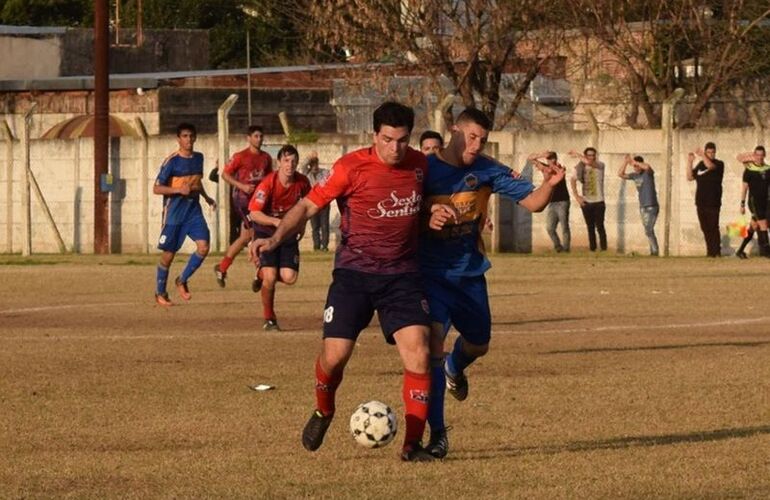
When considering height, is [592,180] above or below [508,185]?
above

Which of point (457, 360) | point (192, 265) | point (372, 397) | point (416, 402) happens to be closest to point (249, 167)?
point (192, 265)

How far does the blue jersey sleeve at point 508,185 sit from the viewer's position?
10.5 metres

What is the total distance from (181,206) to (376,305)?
1223 centimetres

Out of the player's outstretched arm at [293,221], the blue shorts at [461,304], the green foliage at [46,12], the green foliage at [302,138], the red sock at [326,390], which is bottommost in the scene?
the red sock at [326,390]

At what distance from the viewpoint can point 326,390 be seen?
9.96 m

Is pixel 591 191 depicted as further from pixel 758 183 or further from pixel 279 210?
pixel 279 210

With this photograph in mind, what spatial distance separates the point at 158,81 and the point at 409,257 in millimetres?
35957

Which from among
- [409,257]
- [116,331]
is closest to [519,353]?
[116,331]

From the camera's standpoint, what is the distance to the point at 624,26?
123 feet

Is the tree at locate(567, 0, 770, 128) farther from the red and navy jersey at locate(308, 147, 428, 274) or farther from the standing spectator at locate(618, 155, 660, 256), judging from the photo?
the red and navy jersey at locate(308, 147, 428, 274)

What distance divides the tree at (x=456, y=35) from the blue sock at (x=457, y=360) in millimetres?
26152

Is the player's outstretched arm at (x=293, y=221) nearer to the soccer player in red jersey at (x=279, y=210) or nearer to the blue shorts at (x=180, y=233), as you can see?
the soccer player in red jersey at (x=279, y=210)

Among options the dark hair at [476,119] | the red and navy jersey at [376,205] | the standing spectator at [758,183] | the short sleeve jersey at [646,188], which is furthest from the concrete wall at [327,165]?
the red and navy jersey at [376,205]

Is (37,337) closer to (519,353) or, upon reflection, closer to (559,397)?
(519,353)
